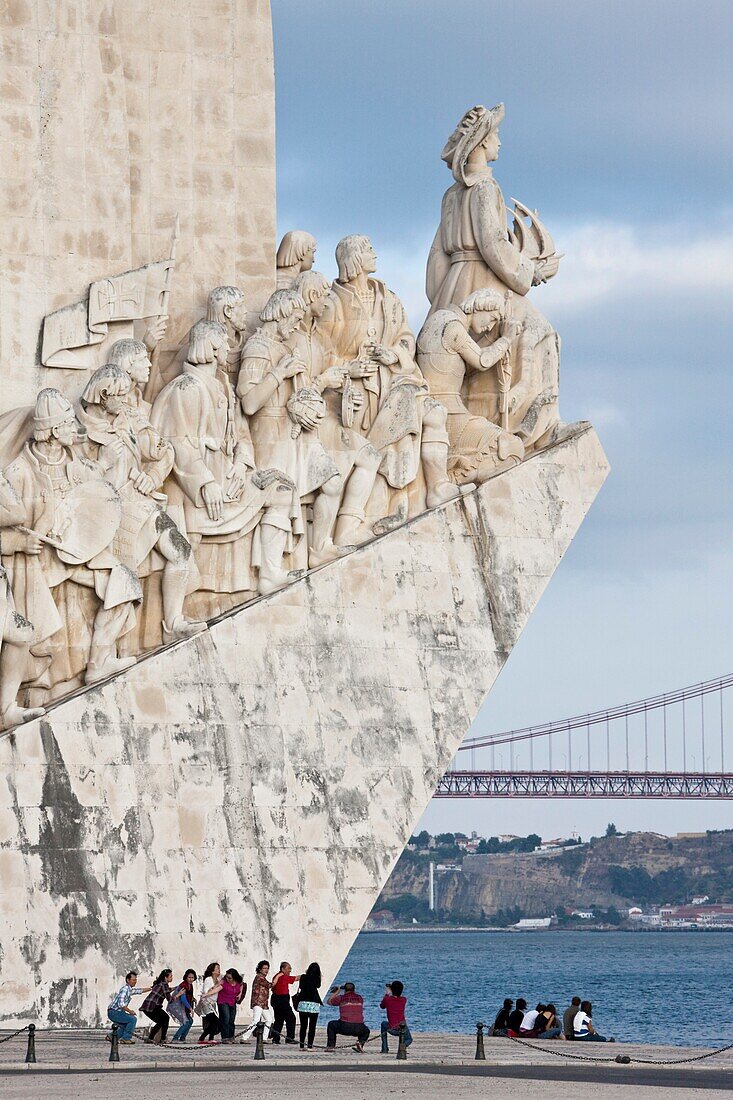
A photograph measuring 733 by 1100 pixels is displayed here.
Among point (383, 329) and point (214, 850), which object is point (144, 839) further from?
point (383, 329)

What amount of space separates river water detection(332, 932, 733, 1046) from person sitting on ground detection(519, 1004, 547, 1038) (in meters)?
9.48

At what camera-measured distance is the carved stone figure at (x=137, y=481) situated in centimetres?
1370

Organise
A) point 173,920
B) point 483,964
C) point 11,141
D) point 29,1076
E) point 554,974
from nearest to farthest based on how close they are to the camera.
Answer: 1. point 29,1076
2. point 173,920
3. point 11,141
4. point 554,974
5. point 483,964

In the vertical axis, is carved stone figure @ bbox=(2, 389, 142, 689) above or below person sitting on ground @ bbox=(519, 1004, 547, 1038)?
above

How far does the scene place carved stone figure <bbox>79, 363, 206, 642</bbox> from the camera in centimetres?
1370

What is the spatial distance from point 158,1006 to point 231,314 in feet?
15.4

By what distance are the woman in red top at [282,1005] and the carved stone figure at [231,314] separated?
4.16m

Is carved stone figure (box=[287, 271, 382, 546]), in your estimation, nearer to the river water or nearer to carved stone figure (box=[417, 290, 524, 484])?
carved stone figure (box=[417, 290, 524, 484])

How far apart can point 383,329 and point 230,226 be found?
1253 mm

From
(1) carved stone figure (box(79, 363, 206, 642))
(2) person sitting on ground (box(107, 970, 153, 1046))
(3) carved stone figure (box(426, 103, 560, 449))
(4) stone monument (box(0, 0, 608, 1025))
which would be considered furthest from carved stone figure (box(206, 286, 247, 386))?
(2) person sitting on ground (box(107, 970, 153, 1046))

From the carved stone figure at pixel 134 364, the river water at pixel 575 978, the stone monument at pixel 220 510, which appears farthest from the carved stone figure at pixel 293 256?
the river water at pixel 575 978

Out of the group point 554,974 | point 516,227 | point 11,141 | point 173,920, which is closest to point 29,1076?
point 173,920

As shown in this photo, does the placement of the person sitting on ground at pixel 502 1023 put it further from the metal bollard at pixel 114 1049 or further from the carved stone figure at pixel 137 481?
the metal bollard at pixel 114 1049

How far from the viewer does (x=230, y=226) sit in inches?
591
